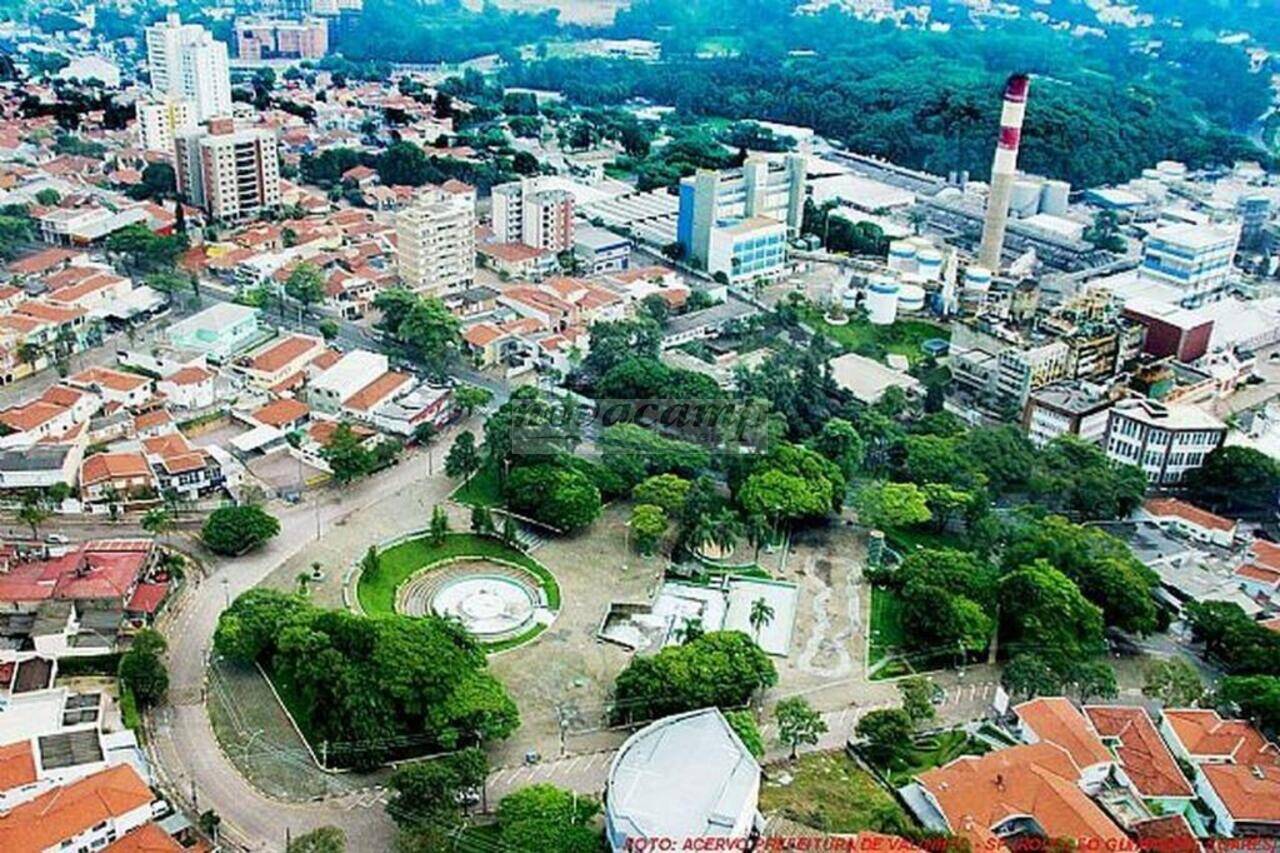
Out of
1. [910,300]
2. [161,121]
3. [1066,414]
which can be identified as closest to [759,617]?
[1066,414]

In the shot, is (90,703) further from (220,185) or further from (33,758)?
(220,185)

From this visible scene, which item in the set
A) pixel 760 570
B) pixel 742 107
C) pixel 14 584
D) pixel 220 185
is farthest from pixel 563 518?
pixel 742 107

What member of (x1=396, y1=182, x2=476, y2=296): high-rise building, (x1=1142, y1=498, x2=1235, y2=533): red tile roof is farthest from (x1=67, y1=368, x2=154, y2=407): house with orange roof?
(x1=1142, y1=498, x2=1235, y2=533): red tile roof

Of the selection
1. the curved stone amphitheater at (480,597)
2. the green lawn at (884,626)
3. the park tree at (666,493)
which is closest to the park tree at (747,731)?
the green lawn at (884,626)

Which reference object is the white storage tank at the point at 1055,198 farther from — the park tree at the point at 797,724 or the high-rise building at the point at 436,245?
the park tree at the point at 797,724

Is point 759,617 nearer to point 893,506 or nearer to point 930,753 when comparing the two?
point 930,753

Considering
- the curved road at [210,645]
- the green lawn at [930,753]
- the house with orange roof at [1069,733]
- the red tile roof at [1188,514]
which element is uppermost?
the house with orange roof at [1069,733]

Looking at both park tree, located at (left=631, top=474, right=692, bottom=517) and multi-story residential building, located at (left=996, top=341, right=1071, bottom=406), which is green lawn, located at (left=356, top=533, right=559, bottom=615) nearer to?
park tree, located at (left=631, top=474, right=692, bottom=517)
